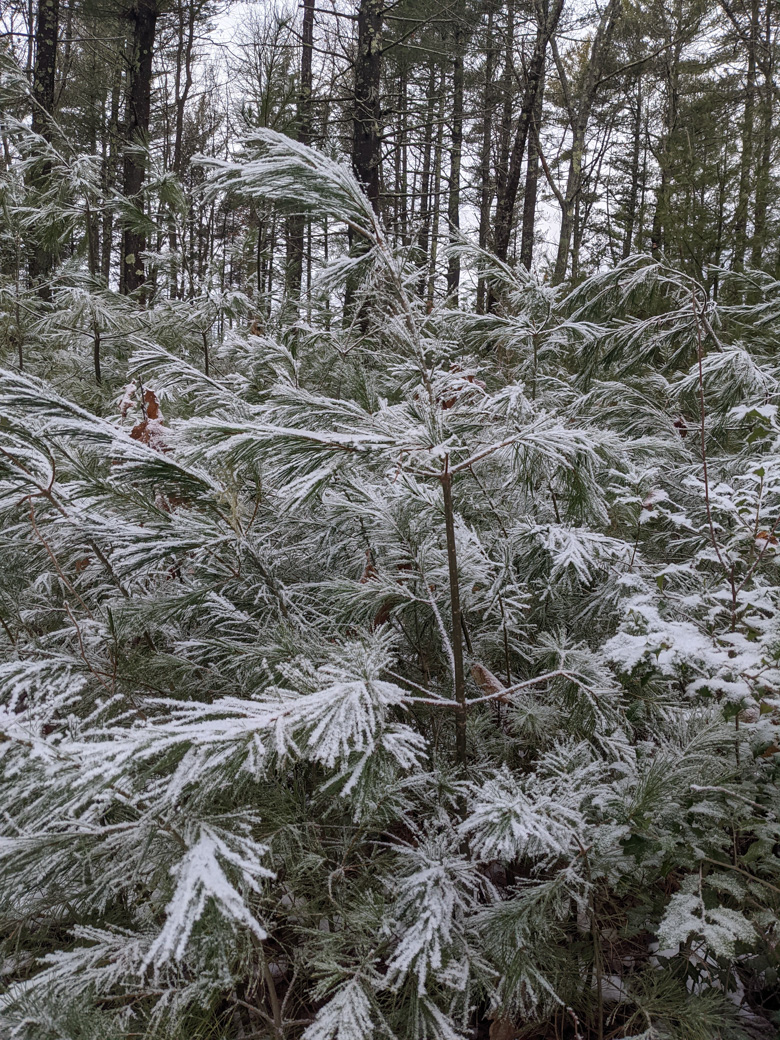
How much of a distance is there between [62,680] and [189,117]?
15.4 meters

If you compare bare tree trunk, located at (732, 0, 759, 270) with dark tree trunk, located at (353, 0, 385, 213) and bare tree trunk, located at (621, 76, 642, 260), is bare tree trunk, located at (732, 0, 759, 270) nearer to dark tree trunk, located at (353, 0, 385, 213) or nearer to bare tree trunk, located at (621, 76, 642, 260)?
dark tree trunk, located at (353, 0, 385, 213)

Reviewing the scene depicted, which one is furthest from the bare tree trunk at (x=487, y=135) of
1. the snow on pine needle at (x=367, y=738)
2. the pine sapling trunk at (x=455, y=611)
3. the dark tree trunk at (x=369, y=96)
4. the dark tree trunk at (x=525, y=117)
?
the pine sapling trunk at (x=455, y=611)

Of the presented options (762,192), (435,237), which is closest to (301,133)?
(435,237)

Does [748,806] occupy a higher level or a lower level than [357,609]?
lower

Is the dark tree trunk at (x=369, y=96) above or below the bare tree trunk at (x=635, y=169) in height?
below

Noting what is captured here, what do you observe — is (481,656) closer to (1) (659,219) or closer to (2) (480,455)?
(2) (480,455)

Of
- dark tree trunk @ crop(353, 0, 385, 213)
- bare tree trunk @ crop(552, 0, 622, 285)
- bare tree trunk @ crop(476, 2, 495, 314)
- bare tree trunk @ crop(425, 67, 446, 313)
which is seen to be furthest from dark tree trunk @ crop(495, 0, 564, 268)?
dark tree trunk @ crop(353, 0, 385, 213)

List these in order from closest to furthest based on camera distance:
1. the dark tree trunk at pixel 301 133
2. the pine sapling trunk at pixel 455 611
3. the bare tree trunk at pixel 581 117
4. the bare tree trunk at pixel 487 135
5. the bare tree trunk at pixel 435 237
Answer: the pine sapling trunk at pixel 455 611, the bare tree trunk at pixel 435 237, the dark tree trunk at pixel 301 133, the bare tree trunk at pixel 581 117, the bare tree trunk at pixel 487 135

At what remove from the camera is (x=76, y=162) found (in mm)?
3896

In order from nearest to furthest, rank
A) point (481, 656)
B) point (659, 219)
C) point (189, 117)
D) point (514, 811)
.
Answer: point (514, 811), point (481, 656), point (659, 219), point (189, 117)

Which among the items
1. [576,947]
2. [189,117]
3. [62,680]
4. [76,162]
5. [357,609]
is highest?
[189,117]

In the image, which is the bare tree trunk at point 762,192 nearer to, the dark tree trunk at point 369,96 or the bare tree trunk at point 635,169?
the dark tree trunk at point 369,96

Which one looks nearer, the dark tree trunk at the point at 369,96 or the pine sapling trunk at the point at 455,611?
the pine sapling trunk at the point at 455,611

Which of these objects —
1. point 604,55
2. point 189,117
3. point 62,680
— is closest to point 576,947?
point 62,680
